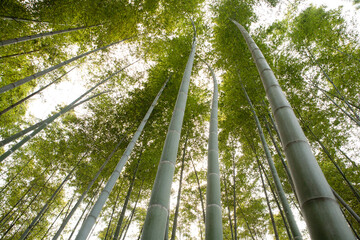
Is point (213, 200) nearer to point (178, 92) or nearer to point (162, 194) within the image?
point (162, 194)

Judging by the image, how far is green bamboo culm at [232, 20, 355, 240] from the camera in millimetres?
675

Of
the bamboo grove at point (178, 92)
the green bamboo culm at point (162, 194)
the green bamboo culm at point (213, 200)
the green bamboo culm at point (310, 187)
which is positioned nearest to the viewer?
the green bamboo culm at point (310, 187)

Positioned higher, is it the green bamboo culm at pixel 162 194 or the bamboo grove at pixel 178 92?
the bamboo grove at pixel 178 92

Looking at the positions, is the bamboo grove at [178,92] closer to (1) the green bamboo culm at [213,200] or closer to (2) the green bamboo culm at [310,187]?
(1) the green bamboo culm at [213,200]

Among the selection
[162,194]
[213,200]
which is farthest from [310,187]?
[213,200]

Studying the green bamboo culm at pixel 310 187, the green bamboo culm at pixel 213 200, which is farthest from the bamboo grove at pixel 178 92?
the green bamboo culm at pixel 310 187

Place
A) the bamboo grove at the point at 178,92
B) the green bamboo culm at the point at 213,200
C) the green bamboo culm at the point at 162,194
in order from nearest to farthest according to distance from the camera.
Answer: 1. the green bamboo culm at the point at 162,194
2. the green bamboo culm at the point at 213,200
3. the bamboo grove at the point at 178,92

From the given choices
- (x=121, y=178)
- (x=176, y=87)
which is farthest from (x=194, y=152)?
(x=121, y=178)

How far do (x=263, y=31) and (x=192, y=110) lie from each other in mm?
3230

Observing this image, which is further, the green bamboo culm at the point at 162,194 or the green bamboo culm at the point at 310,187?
the green bamboo culm at the point at 162,194

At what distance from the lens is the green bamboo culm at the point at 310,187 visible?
675mm

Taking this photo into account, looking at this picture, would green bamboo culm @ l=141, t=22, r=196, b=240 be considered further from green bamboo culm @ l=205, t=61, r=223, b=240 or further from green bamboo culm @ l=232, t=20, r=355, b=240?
green bamboo culm @ l=232, t=20, r=355, b=240

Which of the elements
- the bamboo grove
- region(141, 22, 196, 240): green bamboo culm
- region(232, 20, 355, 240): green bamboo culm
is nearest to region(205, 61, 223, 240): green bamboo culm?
the bamboo grove

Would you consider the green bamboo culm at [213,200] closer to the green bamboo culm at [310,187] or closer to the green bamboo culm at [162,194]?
the green bamboo culm at [162,194]
